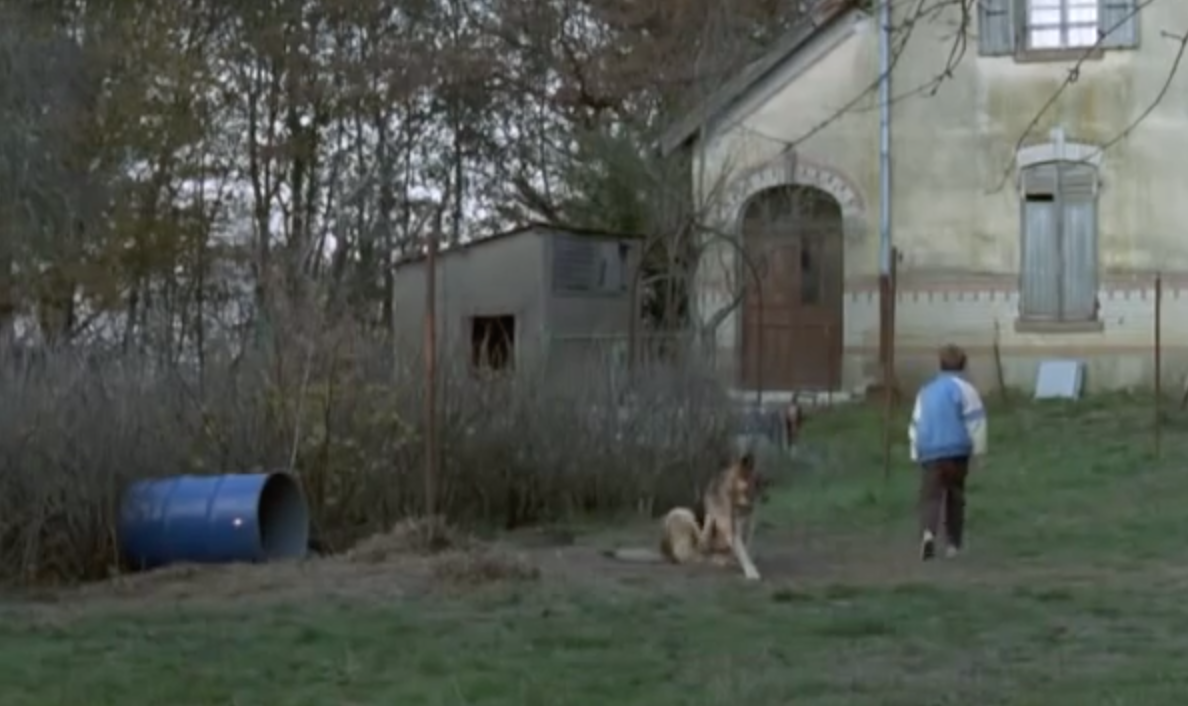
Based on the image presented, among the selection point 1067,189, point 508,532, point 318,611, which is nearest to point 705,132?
point 1067,189

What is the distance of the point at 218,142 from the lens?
4169cm

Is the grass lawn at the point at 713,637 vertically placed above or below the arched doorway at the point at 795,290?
below

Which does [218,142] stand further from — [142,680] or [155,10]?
[142,680]

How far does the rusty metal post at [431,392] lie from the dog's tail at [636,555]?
1497mm

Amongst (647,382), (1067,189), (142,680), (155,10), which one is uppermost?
(155,10)

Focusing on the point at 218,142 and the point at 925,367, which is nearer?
the point at 925,367

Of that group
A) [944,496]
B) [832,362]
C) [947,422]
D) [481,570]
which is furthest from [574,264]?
[481,570]

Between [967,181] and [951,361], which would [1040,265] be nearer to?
[967,181]

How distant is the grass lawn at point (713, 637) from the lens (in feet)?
34.9

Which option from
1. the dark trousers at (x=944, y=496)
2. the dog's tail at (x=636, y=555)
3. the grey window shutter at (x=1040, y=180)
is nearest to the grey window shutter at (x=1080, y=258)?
the grey window shutter at (x=1040, y=180)

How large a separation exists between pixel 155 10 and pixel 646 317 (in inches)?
417

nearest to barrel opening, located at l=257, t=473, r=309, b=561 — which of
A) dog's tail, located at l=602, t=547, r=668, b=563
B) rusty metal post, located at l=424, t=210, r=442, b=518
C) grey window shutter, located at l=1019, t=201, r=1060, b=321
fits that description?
rusty metal post, located at l=424, t=210, r=442, b=518

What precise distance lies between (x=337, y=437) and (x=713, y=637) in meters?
7.41

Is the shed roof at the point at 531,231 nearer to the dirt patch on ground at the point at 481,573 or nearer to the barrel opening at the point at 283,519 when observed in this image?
the barrel opening at the point at 283,519
